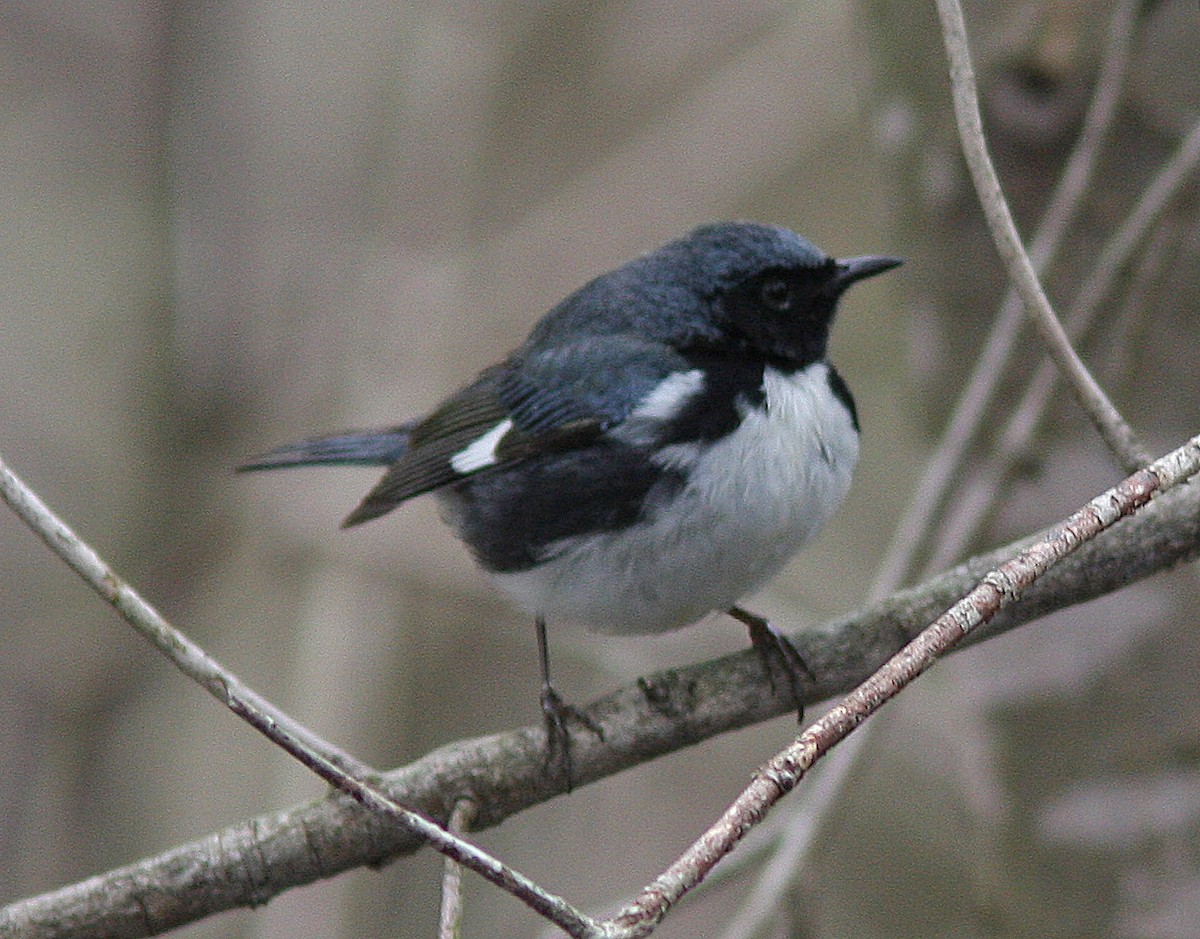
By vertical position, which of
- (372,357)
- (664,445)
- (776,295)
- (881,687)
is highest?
(372,357)

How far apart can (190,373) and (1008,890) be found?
11.2 feet

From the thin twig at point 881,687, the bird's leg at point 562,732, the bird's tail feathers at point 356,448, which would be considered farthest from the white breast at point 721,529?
the thin twig at point 881,687

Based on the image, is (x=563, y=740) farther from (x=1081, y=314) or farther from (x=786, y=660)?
(x=1081, y=314)

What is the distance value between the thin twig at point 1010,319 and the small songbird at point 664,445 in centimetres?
19

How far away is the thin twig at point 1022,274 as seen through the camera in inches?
85.4

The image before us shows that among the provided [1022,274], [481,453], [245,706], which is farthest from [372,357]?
[245,706]

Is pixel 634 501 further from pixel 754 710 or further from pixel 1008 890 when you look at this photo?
pixel 1008 890

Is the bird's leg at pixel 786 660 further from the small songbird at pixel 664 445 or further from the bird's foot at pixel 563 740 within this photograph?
the bird's foot at pixel 563 740

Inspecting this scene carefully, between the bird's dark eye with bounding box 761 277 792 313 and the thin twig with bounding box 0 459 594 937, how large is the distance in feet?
4.81

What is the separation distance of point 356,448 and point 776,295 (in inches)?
55.2

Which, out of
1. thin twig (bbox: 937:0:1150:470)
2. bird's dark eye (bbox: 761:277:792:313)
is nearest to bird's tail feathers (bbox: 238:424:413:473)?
bird's dark eye (bbox: 761:277:792:313)

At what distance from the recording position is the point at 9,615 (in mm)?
5047

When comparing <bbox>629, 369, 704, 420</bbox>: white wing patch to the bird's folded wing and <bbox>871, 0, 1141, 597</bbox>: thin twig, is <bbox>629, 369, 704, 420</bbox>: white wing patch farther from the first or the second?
<bbox>871, 0, 1141, 597</bbox>: thin twig

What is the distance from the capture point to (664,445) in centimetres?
289
